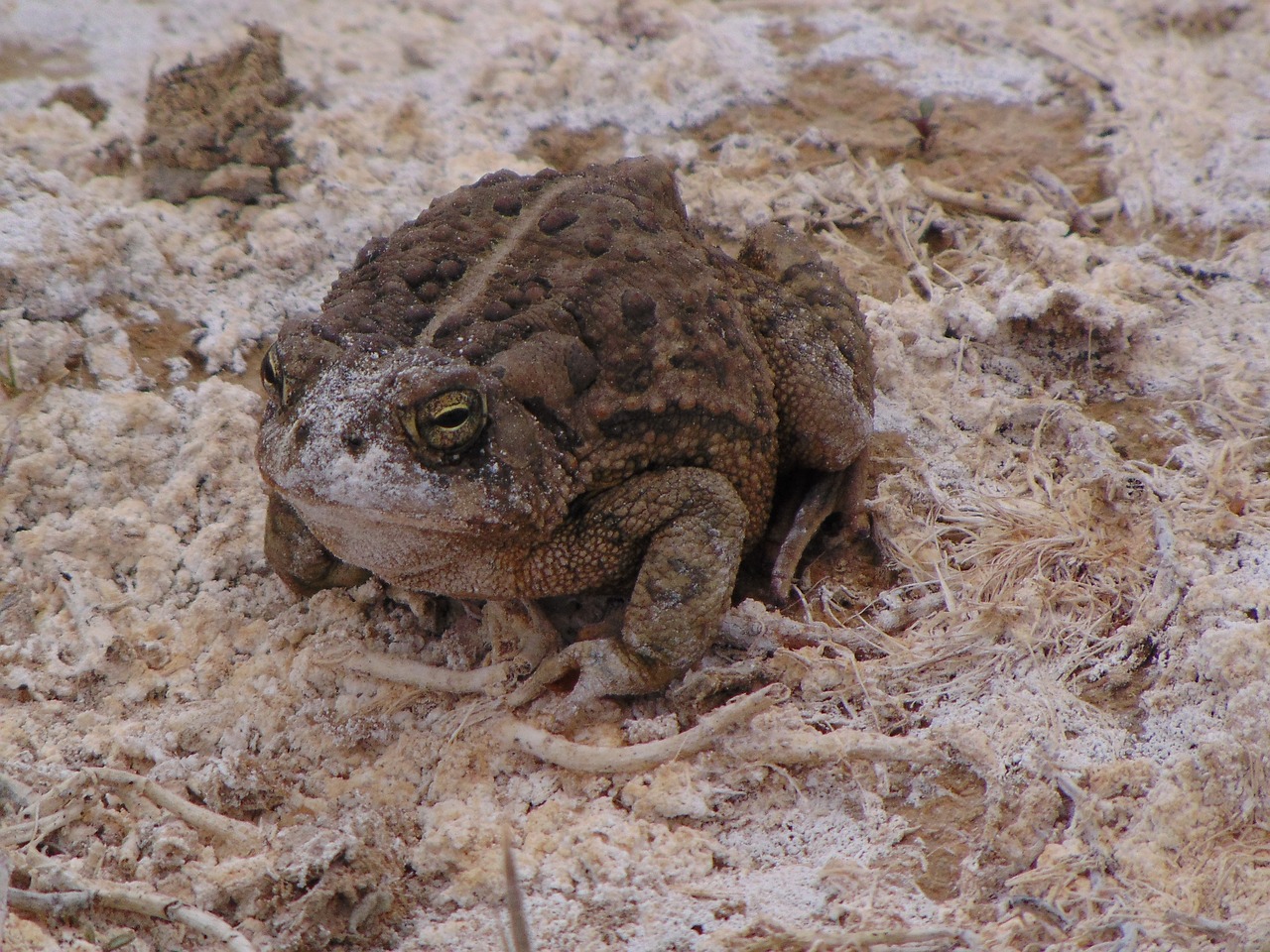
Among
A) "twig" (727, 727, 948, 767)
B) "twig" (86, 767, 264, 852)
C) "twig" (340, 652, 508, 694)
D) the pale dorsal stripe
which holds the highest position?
the pale dorsal stripe

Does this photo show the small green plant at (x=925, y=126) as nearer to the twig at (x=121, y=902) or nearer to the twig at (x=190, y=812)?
the twig at (x=190, y=812)

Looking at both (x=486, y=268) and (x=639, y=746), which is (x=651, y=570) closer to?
(x=639, y=746)

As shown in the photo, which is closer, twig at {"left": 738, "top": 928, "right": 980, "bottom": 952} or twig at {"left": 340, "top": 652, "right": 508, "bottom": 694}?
twig at {"left": 738, "top": 928, "right": 980, "bottom": 952}

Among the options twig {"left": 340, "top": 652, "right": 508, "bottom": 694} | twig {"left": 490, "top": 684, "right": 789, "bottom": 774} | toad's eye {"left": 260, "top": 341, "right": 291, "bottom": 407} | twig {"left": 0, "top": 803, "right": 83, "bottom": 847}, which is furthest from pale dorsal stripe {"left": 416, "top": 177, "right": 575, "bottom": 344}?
twig {"left": 0, "top": 803, "right": 83, "bottom": 847}

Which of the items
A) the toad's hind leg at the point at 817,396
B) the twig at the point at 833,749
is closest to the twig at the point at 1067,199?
the toad's hind leg at the point at 817,396

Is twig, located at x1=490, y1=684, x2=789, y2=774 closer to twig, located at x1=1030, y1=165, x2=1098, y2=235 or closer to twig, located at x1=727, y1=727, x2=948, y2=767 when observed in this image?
twig, located at x1=727, y1=727, x2=948, y2=767

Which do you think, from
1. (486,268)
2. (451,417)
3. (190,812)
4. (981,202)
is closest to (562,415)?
(451,417)

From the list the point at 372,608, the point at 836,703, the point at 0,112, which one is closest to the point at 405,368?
the point at 372,608
